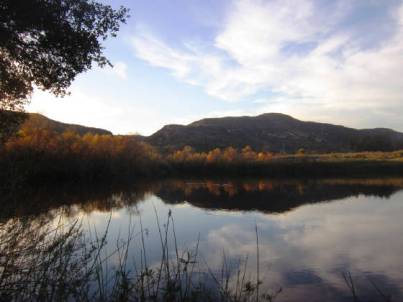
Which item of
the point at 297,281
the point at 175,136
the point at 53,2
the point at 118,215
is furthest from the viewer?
the point at 175,136

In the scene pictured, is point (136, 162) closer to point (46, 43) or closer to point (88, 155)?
point (88, 155)

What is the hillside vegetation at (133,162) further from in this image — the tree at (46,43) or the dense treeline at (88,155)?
the tree at (46,43)

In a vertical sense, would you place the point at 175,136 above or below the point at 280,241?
above

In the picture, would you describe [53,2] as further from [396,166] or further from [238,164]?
[396,166]

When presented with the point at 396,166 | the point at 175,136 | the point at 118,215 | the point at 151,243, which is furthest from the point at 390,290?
the point at 175,136

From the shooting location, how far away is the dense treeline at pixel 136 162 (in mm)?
56194

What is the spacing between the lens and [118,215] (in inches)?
1043

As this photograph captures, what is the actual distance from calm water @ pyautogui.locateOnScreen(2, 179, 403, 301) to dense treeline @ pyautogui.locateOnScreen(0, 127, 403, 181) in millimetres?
20390

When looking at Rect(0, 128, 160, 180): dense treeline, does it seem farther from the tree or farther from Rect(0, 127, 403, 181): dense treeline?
the tree

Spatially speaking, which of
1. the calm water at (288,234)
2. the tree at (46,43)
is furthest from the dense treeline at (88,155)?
the tree at (46,43)

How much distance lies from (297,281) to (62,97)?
29.5ft

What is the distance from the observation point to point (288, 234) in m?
21.0

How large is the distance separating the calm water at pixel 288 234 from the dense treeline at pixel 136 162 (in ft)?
66.9

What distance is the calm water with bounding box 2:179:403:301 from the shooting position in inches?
463
